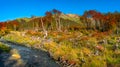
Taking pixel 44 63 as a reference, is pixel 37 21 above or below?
above

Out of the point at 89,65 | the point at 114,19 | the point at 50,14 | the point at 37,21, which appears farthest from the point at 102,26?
the point at 89,65

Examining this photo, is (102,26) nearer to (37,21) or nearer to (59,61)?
(37,21)

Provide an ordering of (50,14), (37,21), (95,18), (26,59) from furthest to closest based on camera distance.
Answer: (37,21)
(50,14)
(95,18)
(26,59)

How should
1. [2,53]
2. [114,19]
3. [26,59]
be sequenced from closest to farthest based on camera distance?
[26,59] → [2,53] → [114,19]

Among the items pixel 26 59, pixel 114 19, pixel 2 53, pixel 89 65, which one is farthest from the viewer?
pixel 114 19

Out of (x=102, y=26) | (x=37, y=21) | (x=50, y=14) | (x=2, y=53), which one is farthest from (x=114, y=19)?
(x=2, y=53)

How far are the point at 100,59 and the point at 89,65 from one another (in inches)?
69.5

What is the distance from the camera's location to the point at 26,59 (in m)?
28.0

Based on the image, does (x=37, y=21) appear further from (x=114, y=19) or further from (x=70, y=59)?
(x=70, y=59)

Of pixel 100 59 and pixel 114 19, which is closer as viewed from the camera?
pixel 100 59

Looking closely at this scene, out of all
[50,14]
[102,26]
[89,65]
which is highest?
[50,14]

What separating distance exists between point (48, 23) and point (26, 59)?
79.8 m

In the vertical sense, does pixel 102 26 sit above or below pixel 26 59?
above

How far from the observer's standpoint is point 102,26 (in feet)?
282
